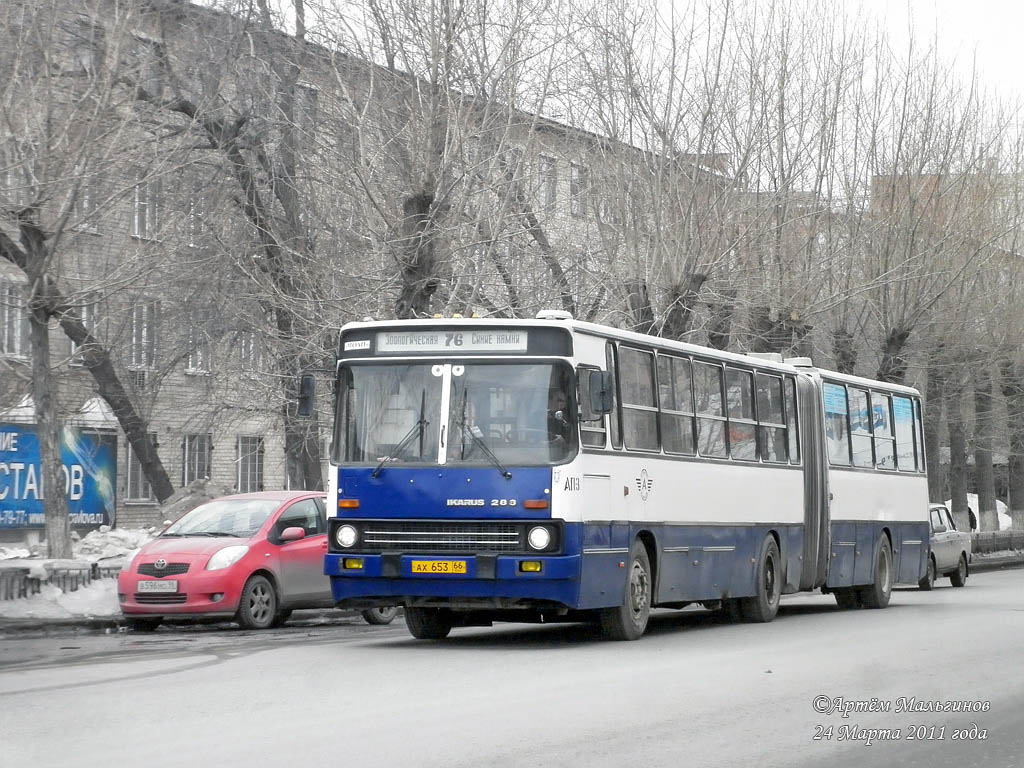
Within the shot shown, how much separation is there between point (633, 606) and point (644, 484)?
1.18m

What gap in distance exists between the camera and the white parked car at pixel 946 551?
29250 mm

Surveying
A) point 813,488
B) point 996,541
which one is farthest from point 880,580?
point 996,541

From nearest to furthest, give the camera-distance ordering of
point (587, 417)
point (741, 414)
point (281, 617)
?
point (587, 417)
point (741, 414)
point (281, 617)

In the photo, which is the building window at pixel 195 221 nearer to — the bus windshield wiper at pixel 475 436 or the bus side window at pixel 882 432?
the bus side window at pixel 882 432

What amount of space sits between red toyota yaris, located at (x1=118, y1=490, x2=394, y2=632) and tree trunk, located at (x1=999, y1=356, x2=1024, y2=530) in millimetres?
25027

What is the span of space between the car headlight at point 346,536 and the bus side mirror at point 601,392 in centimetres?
244

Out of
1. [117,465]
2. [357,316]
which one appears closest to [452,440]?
[357,316]

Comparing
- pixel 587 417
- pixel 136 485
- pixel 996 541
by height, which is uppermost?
pixel 136 485

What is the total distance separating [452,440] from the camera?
573 inches

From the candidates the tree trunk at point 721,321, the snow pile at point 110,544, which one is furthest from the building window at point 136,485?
the tree trunk at point 721,321

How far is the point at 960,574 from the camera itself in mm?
30812

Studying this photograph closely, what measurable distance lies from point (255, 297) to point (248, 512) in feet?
24.7

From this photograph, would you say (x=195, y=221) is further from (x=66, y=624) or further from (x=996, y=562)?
(x=996, y=562)

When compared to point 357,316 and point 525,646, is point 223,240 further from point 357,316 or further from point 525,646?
point 525,646
